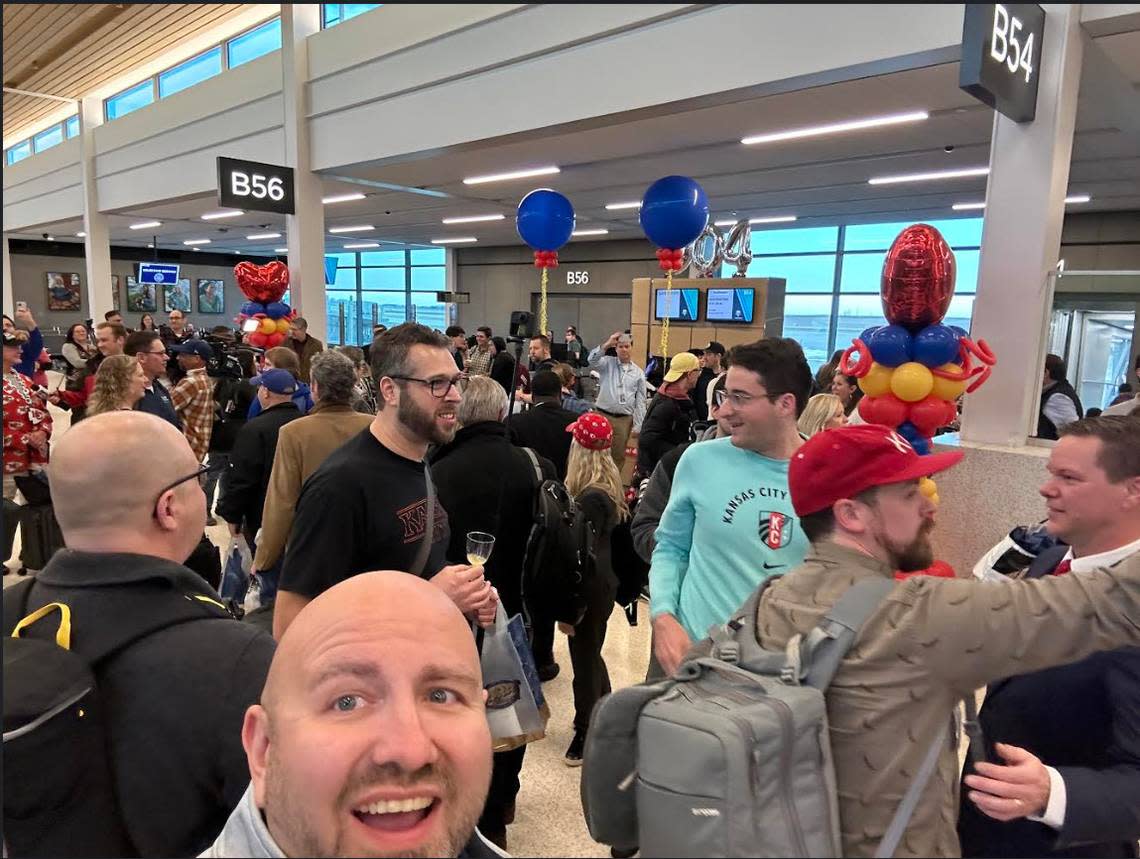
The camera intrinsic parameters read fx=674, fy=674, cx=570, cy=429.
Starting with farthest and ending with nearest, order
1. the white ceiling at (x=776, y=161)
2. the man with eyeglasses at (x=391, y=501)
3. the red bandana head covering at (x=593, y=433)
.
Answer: the white ceiling at (x=776, y=161), the red bandana head covering at (x=593, y=433), the man with eyeglasses at (x=391, y=501)

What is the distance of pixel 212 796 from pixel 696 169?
8.36m

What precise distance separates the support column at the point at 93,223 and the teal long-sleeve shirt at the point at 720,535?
46.4ft

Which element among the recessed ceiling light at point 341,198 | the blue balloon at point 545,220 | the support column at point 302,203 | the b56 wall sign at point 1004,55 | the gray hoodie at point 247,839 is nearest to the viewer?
the gray hoodie at point 247,839

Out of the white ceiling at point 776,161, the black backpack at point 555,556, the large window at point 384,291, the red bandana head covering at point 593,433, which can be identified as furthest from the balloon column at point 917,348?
the large window at point 384,291

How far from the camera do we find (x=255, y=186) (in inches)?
282

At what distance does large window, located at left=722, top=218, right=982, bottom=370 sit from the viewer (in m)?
12.0

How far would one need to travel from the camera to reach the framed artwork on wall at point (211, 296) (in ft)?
78.0

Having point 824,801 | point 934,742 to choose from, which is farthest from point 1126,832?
point 824,801

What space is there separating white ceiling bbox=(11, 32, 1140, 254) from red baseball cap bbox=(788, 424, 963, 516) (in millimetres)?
4275

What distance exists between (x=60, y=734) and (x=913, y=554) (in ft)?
4.47

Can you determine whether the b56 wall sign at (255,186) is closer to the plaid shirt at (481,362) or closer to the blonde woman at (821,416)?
the plaid shirt at (481,362)

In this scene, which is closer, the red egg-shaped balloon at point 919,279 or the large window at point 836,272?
the red egg-shaped balloon at point 919,279

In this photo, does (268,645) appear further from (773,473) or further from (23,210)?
(23,210)

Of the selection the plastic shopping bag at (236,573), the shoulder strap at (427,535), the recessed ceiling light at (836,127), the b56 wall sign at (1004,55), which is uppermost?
the recessed ceiling light at (836,127)
